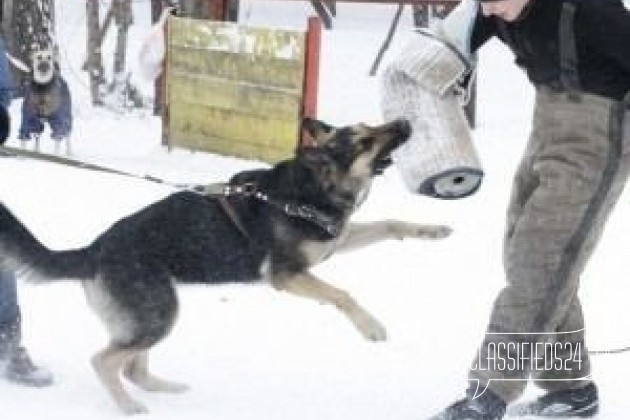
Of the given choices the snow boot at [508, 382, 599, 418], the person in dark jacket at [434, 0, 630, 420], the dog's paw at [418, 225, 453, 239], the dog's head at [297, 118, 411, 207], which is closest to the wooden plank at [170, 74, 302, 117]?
the dog's head at [297, 118, 411, 207]

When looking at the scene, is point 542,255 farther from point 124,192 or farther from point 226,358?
point 124,192

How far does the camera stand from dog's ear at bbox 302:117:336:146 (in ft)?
15.5

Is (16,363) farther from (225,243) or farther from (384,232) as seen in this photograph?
(384,232)

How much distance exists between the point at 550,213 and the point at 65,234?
4.25 meters

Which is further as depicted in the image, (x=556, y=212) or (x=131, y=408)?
(x=131, y=408)

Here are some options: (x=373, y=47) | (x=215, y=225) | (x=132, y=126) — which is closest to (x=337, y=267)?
(x=215, y=225)

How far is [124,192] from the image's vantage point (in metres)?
8.08

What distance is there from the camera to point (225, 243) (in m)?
4.27

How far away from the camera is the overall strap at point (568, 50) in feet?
10.8

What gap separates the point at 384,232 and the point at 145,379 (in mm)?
1196

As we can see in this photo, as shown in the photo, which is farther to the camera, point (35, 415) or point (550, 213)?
point (35, 415)

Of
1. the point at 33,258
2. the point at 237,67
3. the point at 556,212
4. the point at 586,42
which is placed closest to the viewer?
the point at 586,42

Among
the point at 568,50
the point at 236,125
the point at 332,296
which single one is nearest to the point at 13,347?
the point at 332,296

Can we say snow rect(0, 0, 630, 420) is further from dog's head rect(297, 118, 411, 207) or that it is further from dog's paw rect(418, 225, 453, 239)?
dog's head rect(297, 118, 411, 207)
